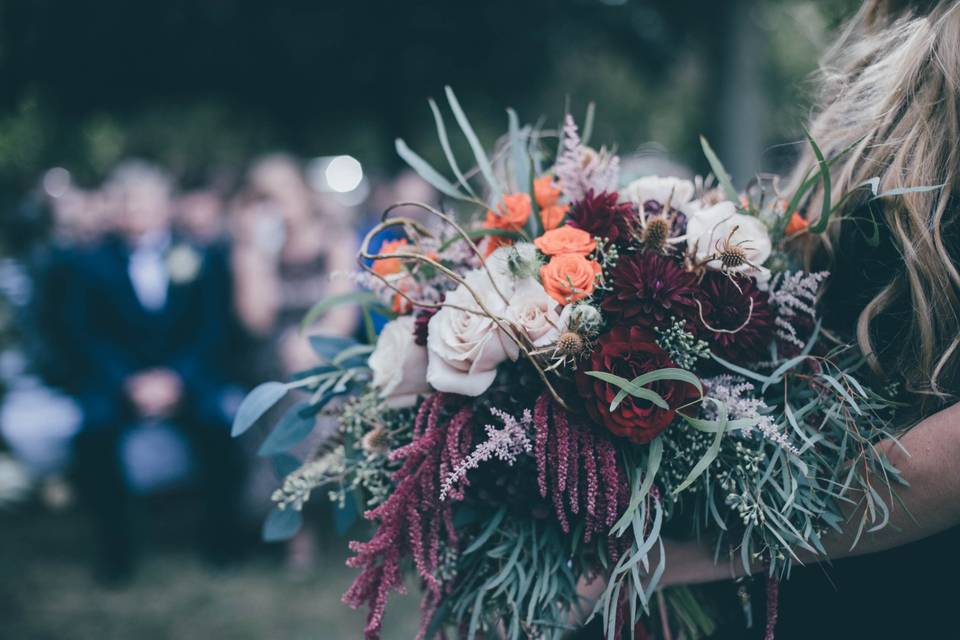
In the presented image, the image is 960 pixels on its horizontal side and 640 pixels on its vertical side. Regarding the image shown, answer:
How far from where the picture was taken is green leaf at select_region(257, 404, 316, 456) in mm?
1479

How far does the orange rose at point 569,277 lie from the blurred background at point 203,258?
1.48 ft

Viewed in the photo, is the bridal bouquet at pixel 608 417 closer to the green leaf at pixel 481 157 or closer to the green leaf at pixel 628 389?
the green leaf at pixel 628 389

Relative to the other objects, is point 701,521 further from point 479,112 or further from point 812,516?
point 479,112

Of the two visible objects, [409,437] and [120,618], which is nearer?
[409,437]

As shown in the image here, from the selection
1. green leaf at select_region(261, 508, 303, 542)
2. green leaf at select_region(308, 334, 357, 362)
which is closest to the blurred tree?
green leaf at select_region(308, 334, 357, 362)

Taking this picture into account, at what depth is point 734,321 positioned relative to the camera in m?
1.24

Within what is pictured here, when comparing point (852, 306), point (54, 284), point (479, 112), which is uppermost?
point (479, 112)

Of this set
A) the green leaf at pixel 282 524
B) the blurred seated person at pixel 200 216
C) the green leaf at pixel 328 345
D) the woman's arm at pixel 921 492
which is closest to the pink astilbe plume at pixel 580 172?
the green leaf at pixel 328 345

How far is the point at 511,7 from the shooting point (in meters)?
8.42

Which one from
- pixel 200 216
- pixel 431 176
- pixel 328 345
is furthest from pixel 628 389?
pixel 200 216

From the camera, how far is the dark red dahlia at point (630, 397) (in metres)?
1.16

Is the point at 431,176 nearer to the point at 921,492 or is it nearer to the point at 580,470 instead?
the point at 580,470

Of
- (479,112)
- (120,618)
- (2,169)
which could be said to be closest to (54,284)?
(120,618)

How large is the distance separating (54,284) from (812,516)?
4.93m
